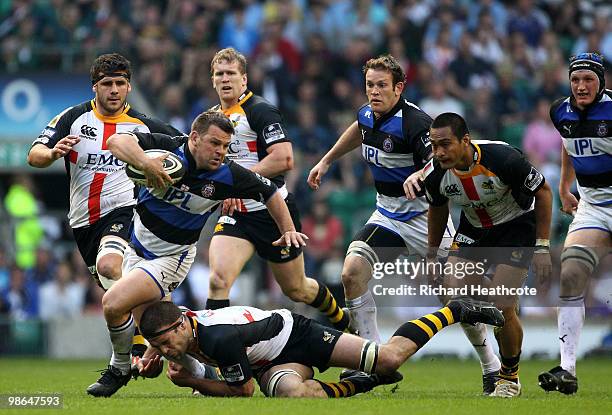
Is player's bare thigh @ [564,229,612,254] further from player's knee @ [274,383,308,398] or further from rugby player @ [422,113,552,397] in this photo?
player's knee @ [274,383,308,398]

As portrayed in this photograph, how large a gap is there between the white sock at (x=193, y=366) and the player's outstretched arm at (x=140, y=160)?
1315 millimetres

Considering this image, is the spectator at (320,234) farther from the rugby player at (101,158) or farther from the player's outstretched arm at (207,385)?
the player's outstretched arm at (207,385)

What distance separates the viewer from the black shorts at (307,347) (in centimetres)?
928

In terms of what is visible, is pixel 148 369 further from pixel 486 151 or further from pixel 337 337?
pixel 486 151

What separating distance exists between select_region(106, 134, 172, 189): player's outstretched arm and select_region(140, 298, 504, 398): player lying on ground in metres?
1.01

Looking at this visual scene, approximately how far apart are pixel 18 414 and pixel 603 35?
15.3 m

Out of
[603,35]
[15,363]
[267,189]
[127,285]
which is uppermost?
[603,35]

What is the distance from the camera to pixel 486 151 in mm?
9688

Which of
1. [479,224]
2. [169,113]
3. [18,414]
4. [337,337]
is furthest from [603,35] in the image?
[18,414]

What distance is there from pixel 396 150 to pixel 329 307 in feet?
5.97

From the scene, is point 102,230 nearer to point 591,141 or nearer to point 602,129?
point 591,141

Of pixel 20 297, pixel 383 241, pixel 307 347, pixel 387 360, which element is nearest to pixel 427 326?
pixel 387 360

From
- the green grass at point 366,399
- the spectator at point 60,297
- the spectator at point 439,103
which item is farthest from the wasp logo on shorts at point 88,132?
the spectator at point 439,103

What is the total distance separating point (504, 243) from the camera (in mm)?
10094
